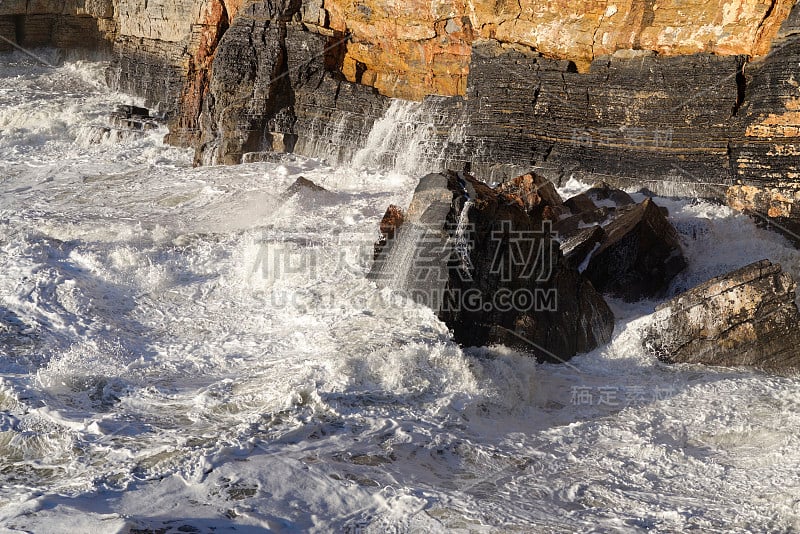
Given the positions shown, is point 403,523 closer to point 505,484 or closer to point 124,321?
point 505,484

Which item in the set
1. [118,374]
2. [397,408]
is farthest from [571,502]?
[118,374]

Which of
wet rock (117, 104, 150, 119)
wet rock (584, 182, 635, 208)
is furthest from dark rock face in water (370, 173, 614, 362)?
wet rock (117, 104, 150, 119)

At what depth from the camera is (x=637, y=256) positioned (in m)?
7.85

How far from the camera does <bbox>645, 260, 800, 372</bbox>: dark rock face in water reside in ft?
21.4

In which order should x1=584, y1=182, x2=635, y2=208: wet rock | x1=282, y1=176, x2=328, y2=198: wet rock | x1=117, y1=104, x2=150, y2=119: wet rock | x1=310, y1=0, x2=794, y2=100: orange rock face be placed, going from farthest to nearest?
x1=117, y1=104, x2=150, y2=119: wet rock
x1=282, y1=176, x2=328, y2=198: wet rock
x1=310, y1=0, x2=794, y2=100: orange rock face
x1=584, y1=182, x2=635, y2=208: wet rock

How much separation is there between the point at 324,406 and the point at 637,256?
12.0ft

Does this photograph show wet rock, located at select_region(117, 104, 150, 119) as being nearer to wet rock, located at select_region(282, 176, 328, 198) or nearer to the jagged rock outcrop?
the jagged rock outcrop

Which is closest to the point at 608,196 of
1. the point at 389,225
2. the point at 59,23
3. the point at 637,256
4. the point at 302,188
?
the point at 637,256

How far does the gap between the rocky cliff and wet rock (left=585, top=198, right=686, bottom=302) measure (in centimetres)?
160

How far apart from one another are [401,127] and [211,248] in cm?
379

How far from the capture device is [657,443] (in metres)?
5.45

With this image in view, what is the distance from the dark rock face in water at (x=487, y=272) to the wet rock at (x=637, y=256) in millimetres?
793

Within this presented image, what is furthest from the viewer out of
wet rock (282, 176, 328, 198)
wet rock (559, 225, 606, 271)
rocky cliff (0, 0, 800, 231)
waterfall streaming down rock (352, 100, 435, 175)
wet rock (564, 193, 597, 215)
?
waterfall streaming down rock (352, 100, 435, 175)

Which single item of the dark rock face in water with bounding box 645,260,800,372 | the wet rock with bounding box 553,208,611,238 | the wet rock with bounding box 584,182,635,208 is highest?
the wet rock with bounding box 584,182,635,208
